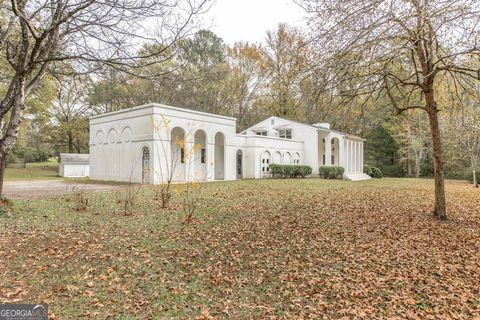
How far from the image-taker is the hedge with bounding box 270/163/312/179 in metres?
27.0

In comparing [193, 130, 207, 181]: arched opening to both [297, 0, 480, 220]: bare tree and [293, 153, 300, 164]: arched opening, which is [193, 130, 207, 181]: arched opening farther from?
[297, 0, 480, 220]: bare tree

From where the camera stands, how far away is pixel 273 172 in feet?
88.9

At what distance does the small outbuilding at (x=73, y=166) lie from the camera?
29.5 m

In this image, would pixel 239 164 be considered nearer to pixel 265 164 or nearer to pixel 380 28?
pixel 265 164

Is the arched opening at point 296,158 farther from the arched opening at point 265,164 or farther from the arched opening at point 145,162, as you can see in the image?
the arched opening at point 145,162

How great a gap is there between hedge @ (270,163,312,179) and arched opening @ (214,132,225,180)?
466 centimetres

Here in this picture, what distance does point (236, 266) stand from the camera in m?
5.17

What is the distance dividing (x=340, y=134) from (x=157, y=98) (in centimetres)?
2028

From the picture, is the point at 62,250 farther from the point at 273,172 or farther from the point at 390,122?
the point at 390,122

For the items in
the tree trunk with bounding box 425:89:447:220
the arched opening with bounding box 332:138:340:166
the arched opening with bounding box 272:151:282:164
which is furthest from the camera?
the arched opening with bounding box 332:138:340:166

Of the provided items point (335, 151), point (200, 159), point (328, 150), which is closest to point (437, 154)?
point (200, 159)

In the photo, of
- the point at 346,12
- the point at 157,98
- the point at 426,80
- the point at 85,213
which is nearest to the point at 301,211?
the point at 426,80

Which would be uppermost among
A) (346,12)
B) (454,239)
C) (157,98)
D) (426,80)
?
(157,98)

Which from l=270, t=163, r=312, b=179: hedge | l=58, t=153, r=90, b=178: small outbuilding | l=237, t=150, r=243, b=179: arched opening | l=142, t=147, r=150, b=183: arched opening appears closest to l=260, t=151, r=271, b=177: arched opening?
l=270, t=163, r=312, b=179: hedge
